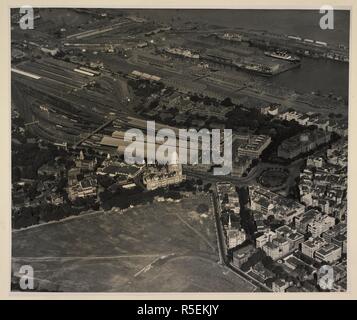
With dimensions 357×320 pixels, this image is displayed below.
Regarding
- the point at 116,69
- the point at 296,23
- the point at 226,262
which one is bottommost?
the point at 226,262

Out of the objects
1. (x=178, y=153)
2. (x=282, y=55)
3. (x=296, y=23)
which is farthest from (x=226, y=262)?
(x=296, y=23)

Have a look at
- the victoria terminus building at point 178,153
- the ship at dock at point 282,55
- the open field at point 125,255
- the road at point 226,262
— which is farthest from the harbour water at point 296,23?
the open field at point 125,255

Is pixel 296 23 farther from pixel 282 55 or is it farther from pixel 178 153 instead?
pixel 178 153

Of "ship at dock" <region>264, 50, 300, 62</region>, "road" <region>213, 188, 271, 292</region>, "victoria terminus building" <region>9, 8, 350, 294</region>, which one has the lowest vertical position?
"road" <region>213, 188, 271, 292</region>

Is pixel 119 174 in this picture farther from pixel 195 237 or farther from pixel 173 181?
pixel 195 237

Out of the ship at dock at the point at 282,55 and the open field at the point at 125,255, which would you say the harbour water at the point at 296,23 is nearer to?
the ship at dock at the point at 282,55

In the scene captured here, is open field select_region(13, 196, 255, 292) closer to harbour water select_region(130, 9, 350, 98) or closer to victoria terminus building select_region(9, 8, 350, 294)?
victoria terminus building select_region(9, 8, 350, 294)

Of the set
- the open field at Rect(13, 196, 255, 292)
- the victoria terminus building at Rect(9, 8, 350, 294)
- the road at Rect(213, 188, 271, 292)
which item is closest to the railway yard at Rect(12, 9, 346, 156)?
the victoria terminus building at Rect(9, 8, 350, 294)
